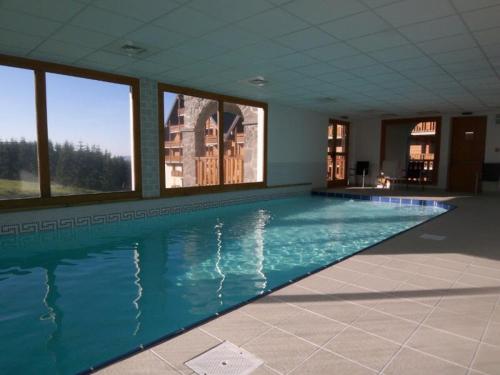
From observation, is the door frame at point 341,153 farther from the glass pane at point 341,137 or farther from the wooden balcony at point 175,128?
the wooden balcony at point 175,128

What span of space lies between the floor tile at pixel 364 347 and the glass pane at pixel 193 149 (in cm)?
803

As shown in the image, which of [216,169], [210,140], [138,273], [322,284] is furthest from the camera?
[210,140]

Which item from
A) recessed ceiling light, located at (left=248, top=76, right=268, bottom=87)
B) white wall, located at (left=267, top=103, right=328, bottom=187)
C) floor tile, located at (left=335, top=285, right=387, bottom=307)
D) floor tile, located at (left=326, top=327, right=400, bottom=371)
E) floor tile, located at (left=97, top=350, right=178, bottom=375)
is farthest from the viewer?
white wall, located at (left=267, top=103, right=328, bottom=187)

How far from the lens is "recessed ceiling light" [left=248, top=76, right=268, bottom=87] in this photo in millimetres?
5879

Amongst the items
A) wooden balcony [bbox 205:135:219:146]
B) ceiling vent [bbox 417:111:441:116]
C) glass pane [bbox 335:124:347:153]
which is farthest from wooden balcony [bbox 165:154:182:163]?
ceiling vent [bbox 417:111:441:116]

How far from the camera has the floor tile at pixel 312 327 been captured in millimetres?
1812

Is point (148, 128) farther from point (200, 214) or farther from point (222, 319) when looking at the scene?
point (222, 319)

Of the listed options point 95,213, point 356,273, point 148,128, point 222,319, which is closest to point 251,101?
point 148,128

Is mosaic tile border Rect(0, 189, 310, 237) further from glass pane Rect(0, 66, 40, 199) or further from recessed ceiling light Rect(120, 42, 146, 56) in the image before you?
recessed ceiling light Rect(120, 42, 146, 56)

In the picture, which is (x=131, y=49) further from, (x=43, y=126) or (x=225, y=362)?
A: (x=225, y=362)

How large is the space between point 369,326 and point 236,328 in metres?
0.80

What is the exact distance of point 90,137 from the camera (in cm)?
614

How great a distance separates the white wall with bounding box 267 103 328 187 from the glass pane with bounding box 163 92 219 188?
Result: 6.14ft

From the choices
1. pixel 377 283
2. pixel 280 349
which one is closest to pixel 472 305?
pixel 377 283
